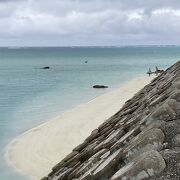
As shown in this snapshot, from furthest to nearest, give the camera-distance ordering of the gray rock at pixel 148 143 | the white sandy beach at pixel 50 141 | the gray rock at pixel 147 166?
the white sandy beach at pixel 50 141
the gray rock at pixel 148 143
the gray rock at pixel 147 166

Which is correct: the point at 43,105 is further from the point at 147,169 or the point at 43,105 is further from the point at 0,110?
the point at 147,169

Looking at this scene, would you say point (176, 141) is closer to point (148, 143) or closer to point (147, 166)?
point (148, 143)

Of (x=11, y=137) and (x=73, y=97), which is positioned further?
(x=73, y=97)

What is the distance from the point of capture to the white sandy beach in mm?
18198

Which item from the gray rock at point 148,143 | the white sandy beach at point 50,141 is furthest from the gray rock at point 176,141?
the white sandy beach at point 50,141

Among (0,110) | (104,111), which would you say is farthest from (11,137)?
(0,110)

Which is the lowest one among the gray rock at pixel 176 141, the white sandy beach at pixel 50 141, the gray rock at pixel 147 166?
the white sandy beach at pixel 50 141

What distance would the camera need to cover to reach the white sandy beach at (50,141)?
716 inches

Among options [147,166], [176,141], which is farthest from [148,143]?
[147,166]

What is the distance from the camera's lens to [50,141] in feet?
73.6

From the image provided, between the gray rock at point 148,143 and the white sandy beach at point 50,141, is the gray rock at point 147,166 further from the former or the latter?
the white sandy beach at point 50,141

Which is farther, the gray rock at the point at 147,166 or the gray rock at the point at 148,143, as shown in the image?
the gray rock at the point at 148,143

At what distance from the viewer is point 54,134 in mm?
24328

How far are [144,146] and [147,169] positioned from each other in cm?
72
